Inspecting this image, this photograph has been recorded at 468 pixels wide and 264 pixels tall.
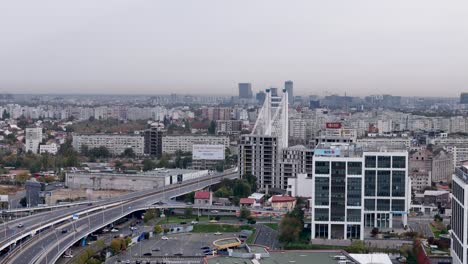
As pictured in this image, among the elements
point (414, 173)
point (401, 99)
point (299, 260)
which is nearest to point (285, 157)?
point (414, 173)

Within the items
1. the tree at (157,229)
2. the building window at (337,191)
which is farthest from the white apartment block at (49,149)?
the building window at (337,191)

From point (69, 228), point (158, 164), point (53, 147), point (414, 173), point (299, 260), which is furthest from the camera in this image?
point (53, 147)

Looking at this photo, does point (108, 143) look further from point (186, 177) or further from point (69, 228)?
point (69, 228)

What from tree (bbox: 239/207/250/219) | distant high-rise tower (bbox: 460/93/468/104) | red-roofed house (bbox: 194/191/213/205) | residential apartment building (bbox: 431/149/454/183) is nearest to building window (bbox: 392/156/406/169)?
tree (bbox: 239/207/250/219)

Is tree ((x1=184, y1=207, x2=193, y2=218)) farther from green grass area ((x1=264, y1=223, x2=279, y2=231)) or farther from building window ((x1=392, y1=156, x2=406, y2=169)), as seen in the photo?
building window ((x1=392, y1=156, x2=406, y2=169))

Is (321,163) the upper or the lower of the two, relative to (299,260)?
upper

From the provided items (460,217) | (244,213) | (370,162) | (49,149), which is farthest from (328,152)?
(49,149)

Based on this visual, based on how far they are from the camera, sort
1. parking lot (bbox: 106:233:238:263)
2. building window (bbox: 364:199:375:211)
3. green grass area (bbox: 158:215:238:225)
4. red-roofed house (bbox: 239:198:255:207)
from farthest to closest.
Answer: red-roofed house (bbox: 239:198:255:207) → green grass area (bbox: 158:215:238:225) → building window (bbox: 364:199:375:211) → parking lot (bbox: 106:233:238:263)
